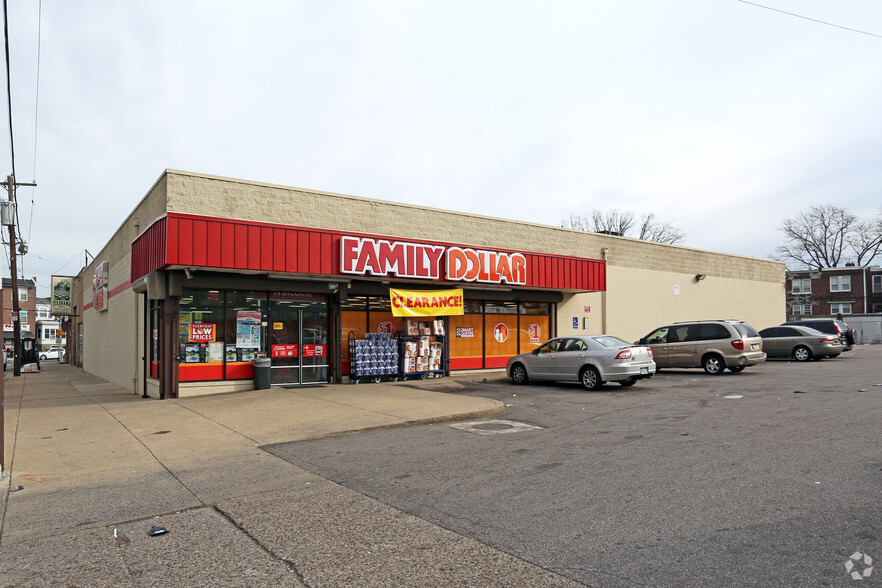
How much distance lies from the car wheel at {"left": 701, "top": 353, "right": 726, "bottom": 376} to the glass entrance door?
12049 mm

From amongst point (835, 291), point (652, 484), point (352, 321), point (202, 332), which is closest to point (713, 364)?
point (352, 321)

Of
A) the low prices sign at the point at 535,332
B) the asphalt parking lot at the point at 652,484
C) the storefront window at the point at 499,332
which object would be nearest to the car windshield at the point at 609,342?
the asphalt parking lot at the point at 652,484

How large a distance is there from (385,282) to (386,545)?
13.8 m

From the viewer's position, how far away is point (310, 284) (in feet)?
56.4

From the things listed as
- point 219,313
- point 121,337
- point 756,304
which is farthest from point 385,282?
point 756,304

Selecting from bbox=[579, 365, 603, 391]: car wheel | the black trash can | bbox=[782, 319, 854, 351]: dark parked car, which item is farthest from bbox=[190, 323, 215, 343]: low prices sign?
bbox=[782, 319, 854, 351]: dark parked car

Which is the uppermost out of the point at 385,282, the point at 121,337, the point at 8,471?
the point at 385,282

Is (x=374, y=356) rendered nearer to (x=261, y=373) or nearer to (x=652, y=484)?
(x=261, y=373)

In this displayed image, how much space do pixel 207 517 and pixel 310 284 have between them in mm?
11710

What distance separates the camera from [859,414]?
34.5ft

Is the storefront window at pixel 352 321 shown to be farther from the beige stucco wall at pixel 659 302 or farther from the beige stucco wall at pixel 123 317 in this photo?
the beige stucco wall at pixel 659 302

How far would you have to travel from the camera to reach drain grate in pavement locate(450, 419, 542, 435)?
10.1 meters

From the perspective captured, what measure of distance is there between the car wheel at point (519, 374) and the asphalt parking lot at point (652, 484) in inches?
213

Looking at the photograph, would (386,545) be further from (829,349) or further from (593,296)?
(829,349)
